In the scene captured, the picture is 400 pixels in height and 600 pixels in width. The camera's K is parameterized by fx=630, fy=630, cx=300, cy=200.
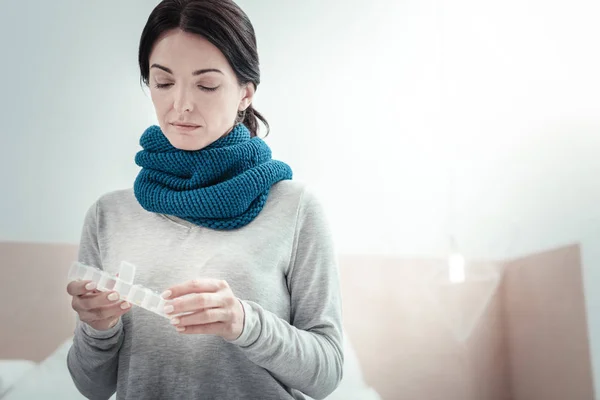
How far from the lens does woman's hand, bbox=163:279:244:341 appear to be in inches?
27.3

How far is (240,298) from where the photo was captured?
0.87 metres

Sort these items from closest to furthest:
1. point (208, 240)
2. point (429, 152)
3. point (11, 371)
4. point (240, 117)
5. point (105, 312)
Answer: point (105, 312), point (208, 240), point (240, 117), point (11, 371), point (429, 152)

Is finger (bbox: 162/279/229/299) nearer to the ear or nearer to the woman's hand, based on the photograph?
the woman's hand

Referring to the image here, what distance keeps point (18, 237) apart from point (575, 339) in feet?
3.67

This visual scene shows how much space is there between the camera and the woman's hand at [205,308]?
692 millimetres

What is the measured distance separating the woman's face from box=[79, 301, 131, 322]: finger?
0.25 metres

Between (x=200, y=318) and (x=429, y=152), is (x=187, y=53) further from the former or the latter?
(x=429, y=152)

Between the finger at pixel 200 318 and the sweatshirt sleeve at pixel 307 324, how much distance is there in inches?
1.7

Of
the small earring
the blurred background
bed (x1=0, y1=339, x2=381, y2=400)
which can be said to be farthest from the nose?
bed (x1=0, y1=339, x2=381, y2=400)

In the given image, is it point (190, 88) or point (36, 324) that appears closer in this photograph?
point (190, 88)

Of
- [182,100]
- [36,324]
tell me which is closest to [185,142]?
[182,100]

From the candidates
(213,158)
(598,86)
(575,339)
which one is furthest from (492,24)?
(213,158)

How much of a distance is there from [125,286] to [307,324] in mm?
274

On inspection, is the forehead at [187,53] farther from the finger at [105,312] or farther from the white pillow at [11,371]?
the white pillow at [11,371]
